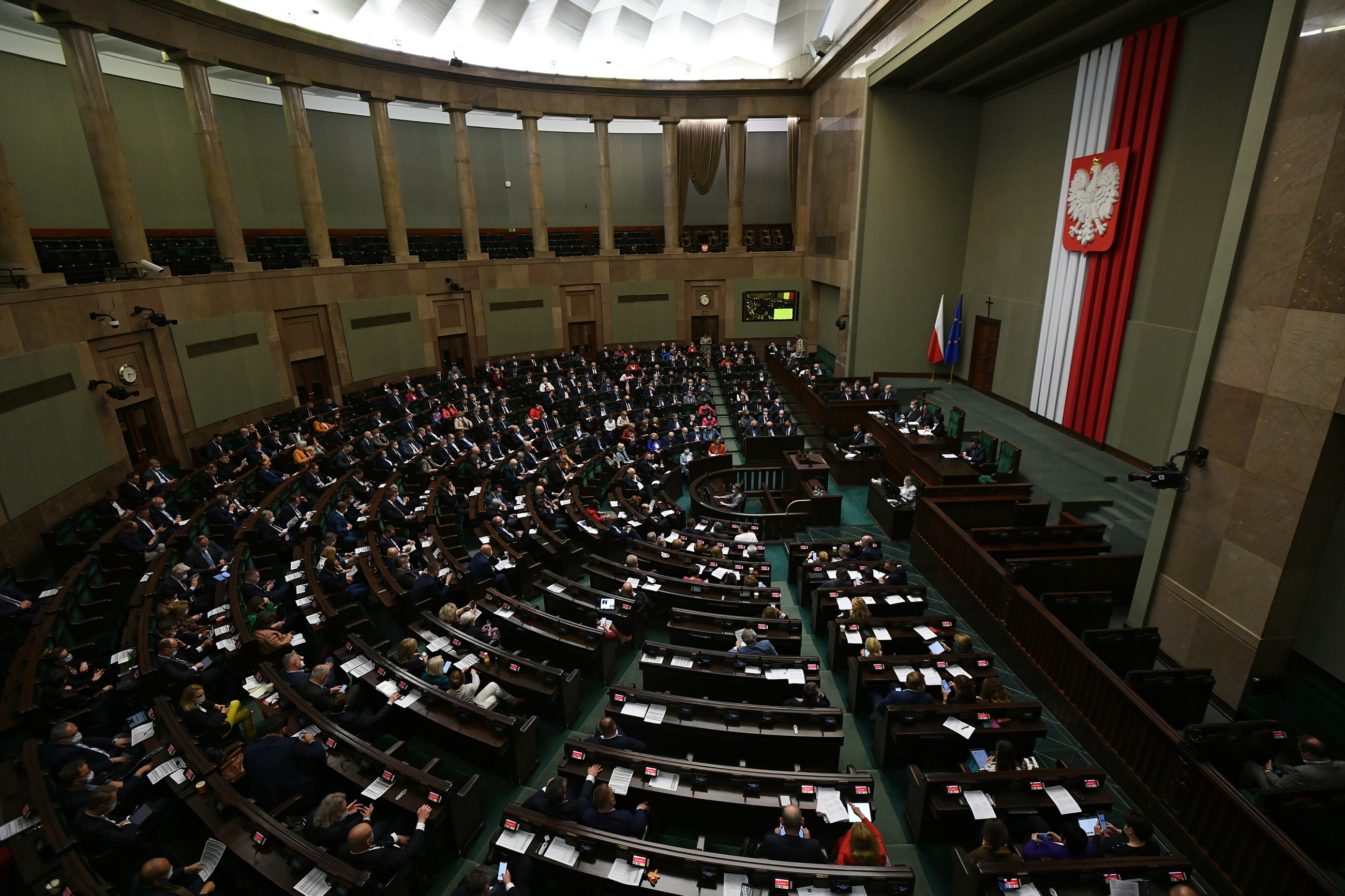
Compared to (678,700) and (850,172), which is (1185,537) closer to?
(678,700)

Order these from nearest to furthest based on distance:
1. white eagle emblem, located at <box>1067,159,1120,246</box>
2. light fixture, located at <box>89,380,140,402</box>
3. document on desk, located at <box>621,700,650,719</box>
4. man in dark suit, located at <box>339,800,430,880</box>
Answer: man in dark suit, located at <box>339,800,430,880</box> → document on desk, located at <box>621,700,650,719</box> → light fixture, located at <box>89,380,140,402</box> → white eagle emblem, located at <box>1067,159,1120,246</box>

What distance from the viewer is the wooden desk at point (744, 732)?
5.62 meters

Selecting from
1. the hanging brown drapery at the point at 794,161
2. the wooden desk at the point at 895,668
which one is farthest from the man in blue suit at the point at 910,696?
the hanging brown drapery at the point at 794,161

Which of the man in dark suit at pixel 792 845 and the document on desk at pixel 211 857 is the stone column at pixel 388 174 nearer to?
the document on desk at pixel 211 857

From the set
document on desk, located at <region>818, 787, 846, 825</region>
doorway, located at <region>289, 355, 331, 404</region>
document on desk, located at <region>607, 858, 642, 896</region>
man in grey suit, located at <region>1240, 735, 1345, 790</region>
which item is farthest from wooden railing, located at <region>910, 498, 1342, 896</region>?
doorway, located at <region>289, 355, 331, 404</region>

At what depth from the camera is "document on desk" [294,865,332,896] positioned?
4062 millimetres

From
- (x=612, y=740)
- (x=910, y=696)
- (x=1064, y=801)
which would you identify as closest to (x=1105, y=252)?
(x=910, y=696)

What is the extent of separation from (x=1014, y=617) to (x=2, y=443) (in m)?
14.4

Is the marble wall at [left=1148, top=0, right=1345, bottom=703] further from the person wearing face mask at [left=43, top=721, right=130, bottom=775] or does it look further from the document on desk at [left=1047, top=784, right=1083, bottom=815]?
the person wearing face mask at [left=43, top=721, right=130, bottom=775]

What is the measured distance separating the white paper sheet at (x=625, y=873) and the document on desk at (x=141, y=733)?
14.3 ft

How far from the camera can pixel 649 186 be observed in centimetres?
2827

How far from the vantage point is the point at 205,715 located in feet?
19.1

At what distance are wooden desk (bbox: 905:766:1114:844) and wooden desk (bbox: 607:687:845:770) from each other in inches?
32.6

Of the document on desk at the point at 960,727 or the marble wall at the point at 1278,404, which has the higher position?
the marble wall at the point at 1278,404
